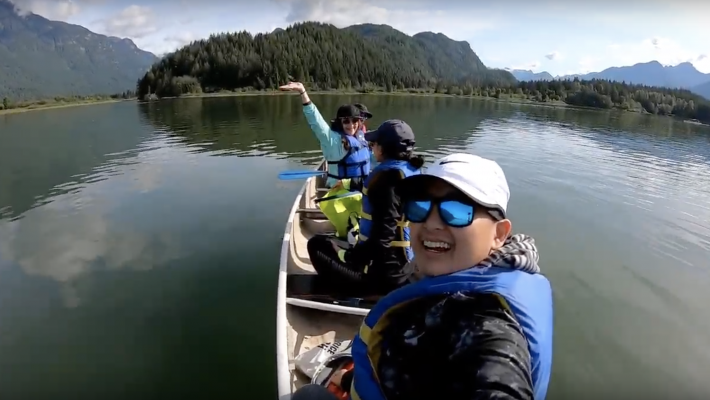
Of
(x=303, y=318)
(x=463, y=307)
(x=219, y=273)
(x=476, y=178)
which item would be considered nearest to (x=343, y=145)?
(x=219, y=273)

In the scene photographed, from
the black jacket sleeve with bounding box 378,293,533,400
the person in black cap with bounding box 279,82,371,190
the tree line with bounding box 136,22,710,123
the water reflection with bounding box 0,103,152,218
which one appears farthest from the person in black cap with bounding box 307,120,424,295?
the tree line with bounding box 136,22,710,123

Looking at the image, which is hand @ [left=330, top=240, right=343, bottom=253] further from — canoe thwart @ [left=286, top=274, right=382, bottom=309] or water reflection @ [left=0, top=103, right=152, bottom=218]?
water reflection @ [left=0, top=103, right=152, bottom=218]

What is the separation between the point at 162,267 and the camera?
27.1 feet

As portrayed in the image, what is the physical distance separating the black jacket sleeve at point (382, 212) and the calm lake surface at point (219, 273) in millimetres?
2105

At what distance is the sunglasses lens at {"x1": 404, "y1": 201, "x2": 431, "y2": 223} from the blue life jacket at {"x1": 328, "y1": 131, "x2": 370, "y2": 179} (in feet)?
18.3

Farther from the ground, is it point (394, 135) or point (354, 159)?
point (394, 135)

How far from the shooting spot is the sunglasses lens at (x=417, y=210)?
6.24ft

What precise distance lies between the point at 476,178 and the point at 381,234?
9.96ft

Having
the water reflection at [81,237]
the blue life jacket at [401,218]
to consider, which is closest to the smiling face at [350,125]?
the blue life jacket at [401,218]

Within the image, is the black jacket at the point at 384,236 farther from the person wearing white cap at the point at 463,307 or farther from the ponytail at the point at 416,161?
the person wearing white cap at the point at 463,307

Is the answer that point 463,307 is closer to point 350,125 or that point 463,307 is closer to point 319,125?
point 350,125

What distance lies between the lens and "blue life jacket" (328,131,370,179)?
24.5 feet

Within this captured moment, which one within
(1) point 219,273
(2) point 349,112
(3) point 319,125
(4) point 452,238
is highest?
(2) point 349,112

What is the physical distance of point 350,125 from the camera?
730 cm
